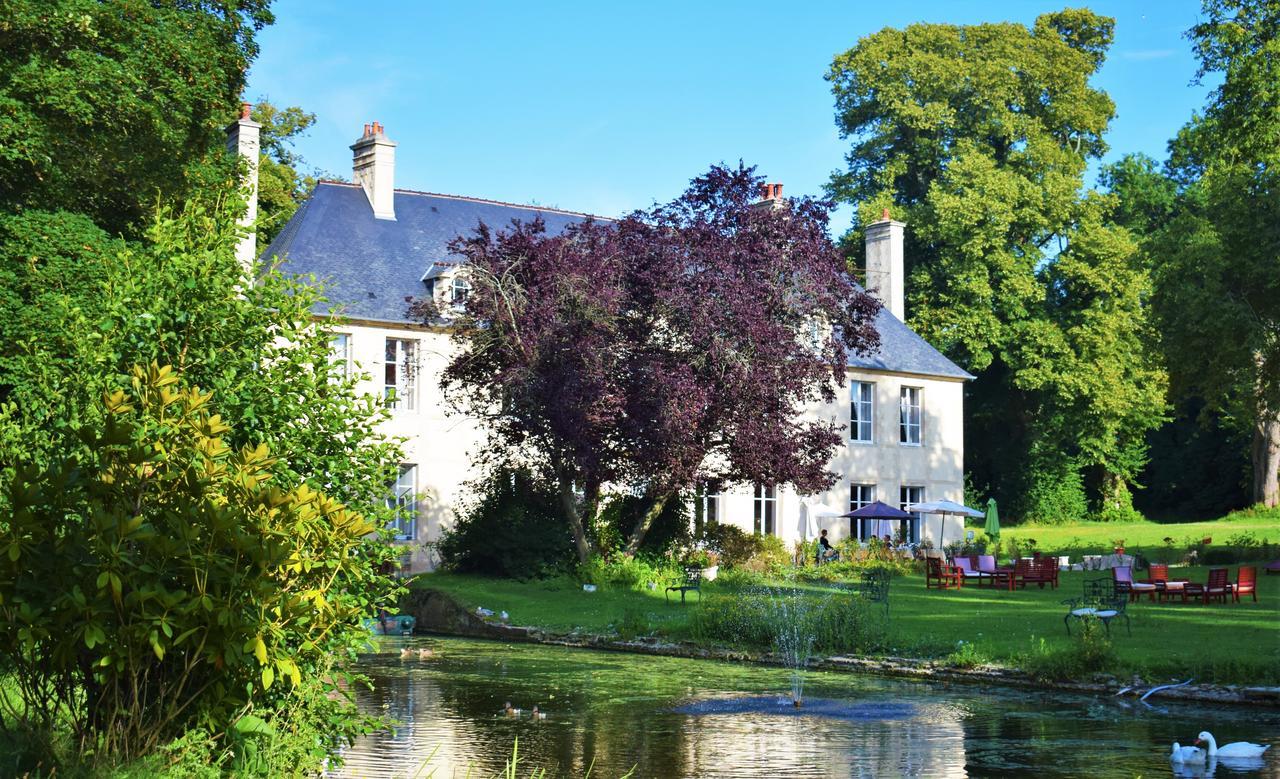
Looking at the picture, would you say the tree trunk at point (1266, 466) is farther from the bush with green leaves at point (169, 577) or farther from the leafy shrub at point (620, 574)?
the bush with green leaves at point (169, 577)

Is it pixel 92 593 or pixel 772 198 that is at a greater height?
pixel 772 198

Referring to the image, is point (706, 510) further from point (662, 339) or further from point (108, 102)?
point (108, 102)

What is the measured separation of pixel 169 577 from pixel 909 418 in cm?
3791

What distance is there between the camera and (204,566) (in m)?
7.49

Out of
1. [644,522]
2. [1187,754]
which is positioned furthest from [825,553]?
[1187,754]

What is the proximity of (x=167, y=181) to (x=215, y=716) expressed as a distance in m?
15.6

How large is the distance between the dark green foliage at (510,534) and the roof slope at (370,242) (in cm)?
535

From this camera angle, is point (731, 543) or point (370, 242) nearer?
point (731, 543)

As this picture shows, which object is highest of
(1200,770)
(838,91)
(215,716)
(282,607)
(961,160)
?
(838,91)

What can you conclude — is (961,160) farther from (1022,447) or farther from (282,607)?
(282,607)

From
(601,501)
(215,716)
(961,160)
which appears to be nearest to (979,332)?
(961,160)

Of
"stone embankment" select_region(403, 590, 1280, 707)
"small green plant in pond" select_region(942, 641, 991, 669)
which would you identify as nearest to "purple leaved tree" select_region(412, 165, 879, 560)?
"stone embankment" select_region(403, 590, 1280, 707)

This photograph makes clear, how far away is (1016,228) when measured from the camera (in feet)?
162

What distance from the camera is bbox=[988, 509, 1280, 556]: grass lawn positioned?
1663 inches
